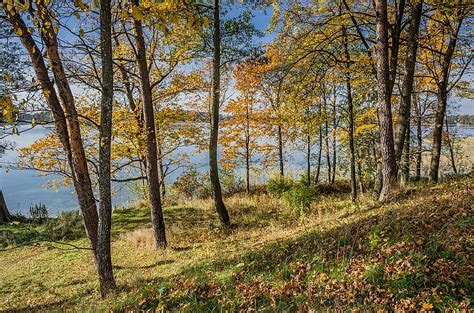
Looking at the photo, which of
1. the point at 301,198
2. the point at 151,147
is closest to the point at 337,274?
the point at 151,147

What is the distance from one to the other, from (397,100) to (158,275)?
15547 mm

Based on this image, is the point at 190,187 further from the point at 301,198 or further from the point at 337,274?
the point at 337,274

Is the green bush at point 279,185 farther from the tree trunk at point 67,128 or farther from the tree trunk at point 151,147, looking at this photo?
the tree trunk at point 67,128

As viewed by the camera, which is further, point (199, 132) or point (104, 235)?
point (199, 132)

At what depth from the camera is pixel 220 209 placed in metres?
11.1

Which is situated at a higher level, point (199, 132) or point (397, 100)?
point (397, 100)

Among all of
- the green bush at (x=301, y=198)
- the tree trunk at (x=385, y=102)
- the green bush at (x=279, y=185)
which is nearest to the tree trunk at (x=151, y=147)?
the green bush at (x=301, y=198)

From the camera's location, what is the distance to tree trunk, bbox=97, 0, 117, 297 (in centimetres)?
428

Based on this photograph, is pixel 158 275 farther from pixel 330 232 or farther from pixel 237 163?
pixel 237 163

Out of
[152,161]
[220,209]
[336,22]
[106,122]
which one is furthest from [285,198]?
[106,122]

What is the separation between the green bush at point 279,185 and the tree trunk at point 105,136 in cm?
1135

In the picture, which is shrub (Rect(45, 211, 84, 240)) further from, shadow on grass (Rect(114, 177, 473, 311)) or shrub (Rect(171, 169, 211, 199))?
shadow on grass (Rect(114, 177, 473, 311))

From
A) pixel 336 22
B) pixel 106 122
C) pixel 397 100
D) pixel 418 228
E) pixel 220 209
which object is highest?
pixel 336 22

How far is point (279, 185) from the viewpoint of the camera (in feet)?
51.6
